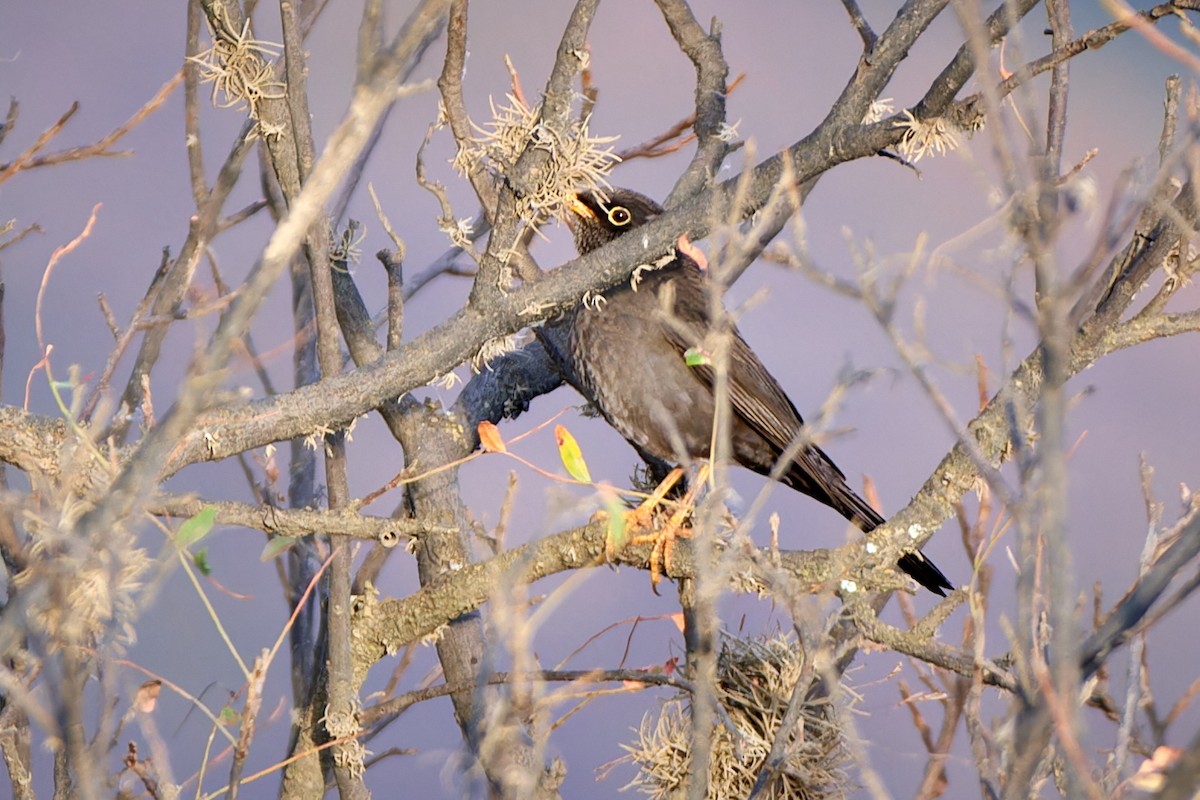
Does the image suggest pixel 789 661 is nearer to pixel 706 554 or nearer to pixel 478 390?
pixel 478 390

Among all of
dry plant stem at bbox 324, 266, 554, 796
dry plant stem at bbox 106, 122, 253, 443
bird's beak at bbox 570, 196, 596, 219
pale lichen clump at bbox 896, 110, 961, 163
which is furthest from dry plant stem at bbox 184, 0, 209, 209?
pale lichen clump at bbox 896, 110, 961, 163

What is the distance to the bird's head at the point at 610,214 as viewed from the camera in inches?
136

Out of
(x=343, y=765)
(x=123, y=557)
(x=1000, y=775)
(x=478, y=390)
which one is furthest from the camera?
(x=478, y=390)

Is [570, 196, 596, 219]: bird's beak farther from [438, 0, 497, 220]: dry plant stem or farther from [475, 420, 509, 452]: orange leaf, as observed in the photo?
[475, 420, 509, 452]: orange leaf

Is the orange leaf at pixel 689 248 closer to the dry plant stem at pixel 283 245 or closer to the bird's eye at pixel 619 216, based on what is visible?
the bird's eye at pixel 619 216

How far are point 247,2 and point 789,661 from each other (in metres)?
2.01

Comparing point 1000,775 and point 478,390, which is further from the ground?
point 478,390

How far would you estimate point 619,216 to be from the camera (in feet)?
11.4

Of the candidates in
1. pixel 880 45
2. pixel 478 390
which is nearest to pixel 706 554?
pixel 880 45

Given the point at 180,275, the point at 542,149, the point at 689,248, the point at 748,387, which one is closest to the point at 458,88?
the point at 542,149

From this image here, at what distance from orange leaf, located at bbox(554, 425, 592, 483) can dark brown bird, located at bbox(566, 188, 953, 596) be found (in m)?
1.11

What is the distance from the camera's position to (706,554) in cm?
132

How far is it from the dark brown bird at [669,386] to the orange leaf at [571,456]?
1.11 metres

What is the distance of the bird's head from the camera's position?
3.46m
